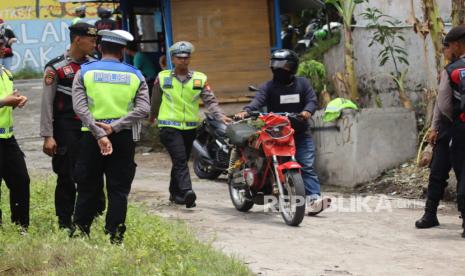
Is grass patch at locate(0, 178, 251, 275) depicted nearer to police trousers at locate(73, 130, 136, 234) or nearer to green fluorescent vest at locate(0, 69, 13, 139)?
police trousers at locate(73, 130, 136, 234)

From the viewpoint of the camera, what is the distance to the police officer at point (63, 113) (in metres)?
7.80

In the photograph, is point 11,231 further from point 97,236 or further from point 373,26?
point 373,26

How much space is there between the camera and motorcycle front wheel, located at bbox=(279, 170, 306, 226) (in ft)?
29.1

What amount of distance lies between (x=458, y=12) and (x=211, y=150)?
3.84m

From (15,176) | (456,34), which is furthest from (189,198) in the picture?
(456,34)

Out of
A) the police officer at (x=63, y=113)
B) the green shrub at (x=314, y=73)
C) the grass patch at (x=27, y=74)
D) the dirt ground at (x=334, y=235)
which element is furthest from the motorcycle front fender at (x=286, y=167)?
the grass patch at (x=27, y=74)

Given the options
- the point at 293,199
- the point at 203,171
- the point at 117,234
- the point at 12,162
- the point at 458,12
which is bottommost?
the point at 203,171

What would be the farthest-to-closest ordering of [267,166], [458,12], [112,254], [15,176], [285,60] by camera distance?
[458,12], [285,60], [267,166], [15,176], [112,254]

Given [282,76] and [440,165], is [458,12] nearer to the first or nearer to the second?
[282,76]

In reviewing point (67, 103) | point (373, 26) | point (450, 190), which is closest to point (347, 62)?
point (373, 26)

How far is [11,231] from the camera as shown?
25.4 feet

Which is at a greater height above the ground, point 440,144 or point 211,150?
point 440,144

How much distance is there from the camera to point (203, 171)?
13.1 meters

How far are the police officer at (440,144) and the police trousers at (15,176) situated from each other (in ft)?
12.2
